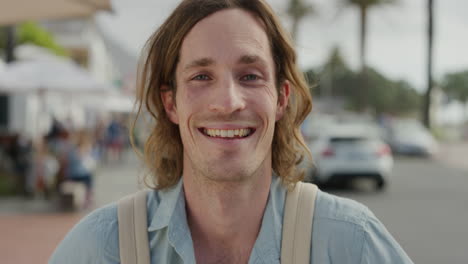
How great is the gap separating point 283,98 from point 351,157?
11691 mm

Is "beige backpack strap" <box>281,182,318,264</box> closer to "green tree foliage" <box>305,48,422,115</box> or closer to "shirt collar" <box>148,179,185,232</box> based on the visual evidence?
"shirt collar" <box>148,179,185,232</box>

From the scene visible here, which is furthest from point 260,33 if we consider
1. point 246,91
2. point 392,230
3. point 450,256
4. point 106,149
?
point 106,149

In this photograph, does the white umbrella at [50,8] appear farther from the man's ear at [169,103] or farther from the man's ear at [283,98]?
the man's ear at [283,98]

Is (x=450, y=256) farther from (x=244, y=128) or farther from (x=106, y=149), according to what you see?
(x=106, y=149)

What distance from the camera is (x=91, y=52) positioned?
1714 inches

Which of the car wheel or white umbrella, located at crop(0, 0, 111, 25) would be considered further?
the car wheel

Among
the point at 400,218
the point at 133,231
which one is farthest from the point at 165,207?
the point at 400,218

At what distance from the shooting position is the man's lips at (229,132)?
6.52ft

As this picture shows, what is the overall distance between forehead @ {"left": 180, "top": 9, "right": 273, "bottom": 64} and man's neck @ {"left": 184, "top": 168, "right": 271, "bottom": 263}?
0.43 metres

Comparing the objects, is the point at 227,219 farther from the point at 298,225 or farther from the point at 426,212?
the point at 426,212

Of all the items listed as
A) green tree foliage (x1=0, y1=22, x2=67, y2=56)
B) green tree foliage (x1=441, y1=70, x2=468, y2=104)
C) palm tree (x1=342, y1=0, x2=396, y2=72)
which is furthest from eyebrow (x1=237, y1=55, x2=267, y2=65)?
green tree foliage (x1=441, y1=70, x2=468, y2=104)

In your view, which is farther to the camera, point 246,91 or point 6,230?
point 6,230

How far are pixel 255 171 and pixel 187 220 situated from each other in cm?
30

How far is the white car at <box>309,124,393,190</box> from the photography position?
13.5m
